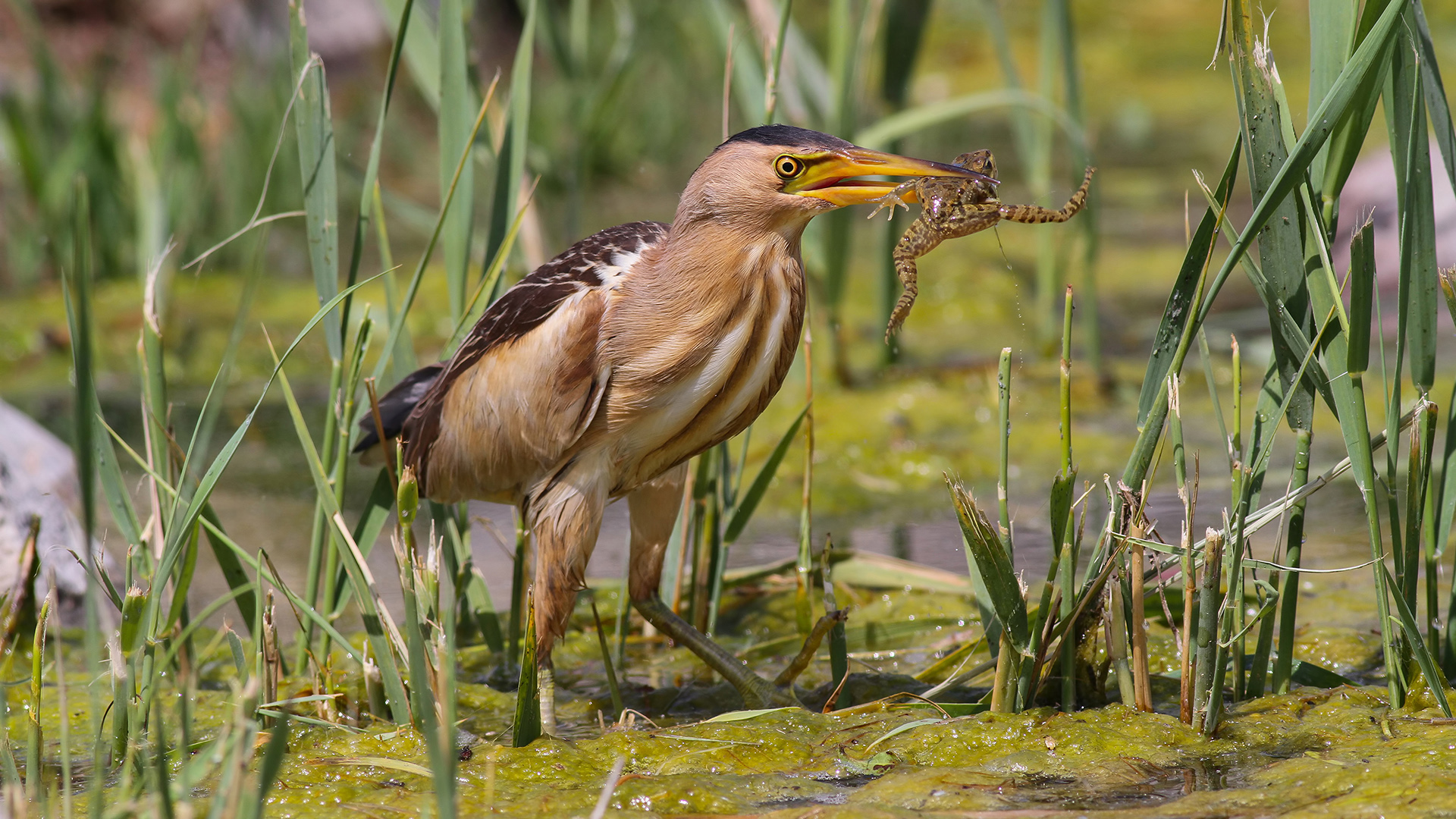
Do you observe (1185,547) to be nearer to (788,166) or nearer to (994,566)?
(994,566)

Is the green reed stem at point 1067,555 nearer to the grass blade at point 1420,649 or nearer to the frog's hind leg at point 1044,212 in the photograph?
the frog's hind leg at point 1044,212

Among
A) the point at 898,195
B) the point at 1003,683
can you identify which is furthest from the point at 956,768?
the point at 898,195

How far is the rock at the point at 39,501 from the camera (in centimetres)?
318

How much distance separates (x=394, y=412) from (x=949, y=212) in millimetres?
1471

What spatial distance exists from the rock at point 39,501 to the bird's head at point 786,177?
1566 millimetres

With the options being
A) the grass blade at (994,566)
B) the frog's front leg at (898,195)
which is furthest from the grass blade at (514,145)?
the grass blade at (994,566)

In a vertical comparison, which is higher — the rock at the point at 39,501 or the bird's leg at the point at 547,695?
the rock at the point at 39,501

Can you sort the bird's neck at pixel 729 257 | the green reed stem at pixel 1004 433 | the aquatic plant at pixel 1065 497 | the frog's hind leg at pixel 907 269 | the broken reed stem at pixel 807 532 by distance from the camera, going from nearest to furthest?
the aquatic plant at pixel 1065 497, the green reed stem at pixel 1004 433, the frog's hind leg at pixel 907 269, the bird's neck at pixel 729 257, the broken reed stem at pixel 807 532

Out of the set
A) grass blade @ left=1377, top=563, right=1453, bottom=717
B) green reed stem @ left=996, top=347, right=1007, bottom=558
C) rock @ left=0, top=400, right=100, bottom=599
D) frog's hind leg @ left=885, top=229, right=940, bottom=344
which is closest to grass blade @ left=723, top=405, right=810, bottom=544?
frog's hind leg @ left=885, top=229, right=940, bottom=344

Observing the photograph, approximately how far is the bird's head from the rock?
61.7 inches

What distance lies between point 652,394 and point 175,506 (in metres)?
0.84

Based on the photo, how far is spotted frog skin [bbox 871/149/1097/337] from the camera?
2.29m

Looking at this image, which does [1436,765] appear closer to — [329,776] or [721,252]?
[721,252]

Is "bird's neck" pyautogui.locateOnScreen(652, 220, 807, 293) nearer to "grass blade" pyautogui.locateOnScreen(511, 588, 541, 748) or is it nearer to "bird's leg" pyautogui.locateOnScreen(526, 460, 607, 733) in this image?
"bird's leg" pyautogui.locateOnScreen(526, 460, 607, 733)
